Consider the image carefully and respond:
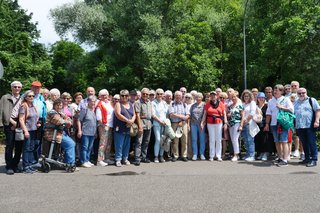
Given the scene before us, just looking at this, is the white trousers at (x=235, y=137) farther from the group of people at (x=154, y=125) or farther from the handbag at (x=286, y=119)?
the handbag at (x=286, y=119)

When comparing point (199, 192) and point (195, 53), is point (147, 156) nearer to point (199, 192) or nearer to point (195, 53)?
point (199, 192)

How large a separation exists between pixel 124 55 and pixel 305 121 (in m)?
20.5

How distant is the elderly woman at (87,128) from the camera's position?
9.05 meters

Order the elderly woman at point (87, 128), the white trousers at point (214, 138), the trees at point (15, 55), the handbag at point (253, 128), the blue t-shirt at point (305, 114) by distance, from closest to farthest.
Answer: the elderly woman at point (87, 128)
the blue t-shirt at point (305, 114)
the handbag at point (253, 128)
the white trousers at point (214, 138)
the trees at point (15, 55)

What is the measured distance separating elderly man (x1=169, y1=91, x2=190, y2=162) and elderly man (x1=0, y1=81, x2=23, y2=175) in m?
4.03

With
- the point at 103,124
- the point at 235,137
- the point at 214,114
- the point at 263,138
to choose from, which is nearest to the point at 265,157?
the point at 263,138

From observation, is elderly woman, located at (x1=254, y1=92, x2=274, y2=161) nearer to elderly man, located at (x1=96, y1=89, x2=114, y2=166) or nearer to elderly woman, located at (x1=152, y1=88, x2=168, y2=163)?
elderly woman, located at (x1=152, y1=88, x2=168, y2=163)

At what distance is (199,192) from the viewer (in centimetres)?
644

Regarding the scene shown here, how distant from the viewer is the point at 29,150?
27.1ft

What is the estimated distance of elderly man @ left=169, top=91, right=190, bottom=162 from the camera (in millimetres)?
10086

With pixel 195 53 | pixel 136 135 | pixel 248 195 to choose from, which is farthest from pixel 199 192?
pixel 195 53

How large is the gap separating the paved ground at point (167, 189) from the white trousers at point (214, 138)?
3.48 ft

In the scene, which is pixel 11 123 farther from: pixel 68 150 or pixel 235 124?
pixel 235 124

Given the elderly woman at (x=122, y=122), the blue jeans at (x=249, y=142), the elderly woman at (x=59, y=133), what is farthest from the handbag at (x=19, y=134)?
the blue jeans at (x=249, y=142)
